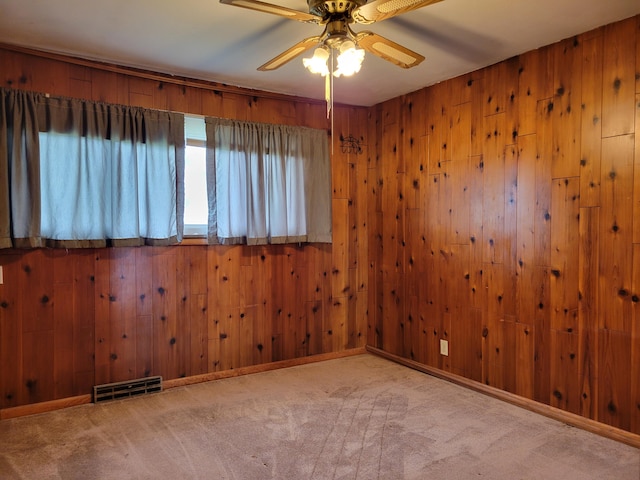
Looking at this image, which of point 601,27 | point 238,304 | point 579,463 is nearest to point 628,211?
point 601,27

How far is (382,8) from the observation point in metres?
1.87

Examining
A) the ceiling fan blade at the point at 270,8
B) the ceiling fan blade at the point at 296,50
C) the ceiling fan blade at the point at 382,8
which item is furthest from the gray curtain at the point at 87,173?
the ceiling fan blade at the point at 382,8

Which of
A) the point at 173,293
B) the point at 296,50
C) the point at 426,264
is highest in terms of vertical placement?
the point at 296,50

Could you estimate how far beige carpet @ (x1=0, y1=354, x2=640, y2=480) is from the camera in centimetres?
222

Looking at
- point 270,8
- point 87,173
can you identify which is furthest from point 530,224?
point 87,173

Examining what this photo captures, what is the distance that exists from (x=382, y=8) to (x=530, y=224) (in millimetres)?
1836

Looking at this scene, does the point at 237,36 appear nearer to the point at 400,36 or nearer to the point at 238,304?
the point at 400,36

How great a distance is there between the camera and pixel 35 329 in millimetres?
2938

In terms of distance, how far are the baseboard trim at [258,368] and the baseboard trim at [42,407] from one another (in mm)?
579

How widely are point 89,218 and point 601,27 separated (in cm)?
351

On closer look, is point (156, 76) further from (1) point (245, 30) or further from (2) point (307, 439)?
(2) point (307, 439)

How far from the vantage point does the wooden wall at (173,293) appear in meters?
2.92

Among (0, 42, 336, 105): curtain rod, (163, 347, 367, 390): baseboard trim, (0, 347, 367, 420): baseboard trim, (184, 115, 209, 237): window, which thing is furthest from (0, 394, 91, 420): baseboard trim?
(0, 42, 336, 105): curtain rod

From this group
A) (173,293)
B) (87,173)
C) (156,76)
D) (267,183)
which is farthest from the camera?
(267,183)
